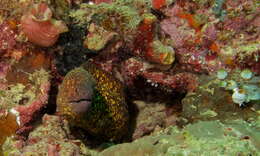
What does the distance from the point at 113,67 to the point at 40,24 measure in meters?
1.37

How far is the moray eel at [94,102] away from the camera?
3.53m

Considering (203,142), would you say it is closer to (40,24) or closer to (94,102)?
(94,102)

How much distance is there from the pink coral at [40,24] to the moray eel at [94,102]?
0.54m

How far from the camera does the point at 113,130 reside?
4219 millimetres

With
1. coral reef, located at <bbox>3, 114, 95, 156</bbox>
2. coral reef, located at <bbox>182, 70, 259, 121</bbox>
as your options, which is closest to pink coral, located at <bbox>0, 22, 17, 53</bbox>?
coral reef, located at <bbox>3, 114, 95, 156</bbox>

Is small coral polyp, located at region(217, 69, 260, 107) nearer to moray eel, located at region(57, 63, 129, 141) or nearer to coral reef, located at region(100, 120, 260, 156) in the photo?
coral reef, located at region(100, 120, 260, 156)

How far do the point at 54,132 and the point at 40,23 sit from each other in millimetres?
1351

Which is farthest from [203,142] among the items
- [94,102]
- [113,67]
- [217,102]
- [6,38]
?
[6,38]

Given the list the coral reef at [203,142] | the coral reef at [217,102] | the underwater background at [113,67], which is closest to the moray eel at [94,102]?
the underwater background at [113,67]

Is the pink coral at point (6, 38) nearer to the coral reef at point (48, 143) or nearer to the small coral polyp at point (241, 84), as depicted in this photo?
the coral reef at point (48, 143)

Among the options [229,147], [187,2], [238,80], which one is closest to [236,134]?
[229,147]

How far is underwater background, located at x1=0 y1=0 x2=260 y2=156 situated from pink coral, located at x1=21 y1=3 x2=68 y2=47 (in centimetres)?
1

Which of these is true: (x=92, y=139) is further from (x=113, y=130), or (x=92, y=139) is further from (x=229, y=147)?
(x=229, y=147)

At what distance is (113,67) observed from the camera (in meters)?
4.45
